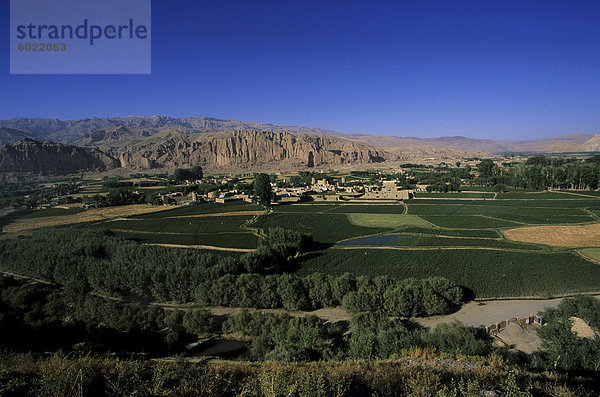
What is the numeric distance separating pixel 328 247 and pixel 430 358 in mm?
19833

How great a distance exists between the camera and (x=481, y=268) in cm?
2338

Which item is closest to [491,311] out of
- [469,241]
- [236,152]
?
[469,241]

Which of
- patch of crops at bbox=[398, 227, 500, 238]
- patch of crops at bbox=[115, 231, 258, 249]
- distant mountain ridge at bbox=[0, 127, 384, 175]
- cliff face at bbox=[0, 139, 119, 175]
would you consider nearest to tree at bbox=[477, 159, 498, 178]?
patch of crops at bbox=[398, 227, 500, 238]

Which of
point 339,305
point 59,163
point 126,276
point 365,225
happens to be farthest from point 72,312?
point 59,163

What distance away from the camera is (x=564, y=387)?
7727 millimetres

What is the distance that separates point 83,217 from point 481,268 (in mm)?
50146

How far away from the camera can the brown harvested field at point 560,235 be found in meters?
28.4

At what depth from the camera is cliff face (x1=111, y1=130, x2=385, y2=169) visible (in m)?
129

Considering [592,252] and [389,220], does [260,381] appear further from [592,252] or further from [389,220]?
[389,220]

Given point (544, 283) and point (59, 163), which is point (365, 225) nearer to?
point (544, 283)

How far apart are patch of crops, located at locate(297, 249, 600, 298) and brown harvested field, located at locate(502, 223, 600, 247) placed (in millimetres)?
3654

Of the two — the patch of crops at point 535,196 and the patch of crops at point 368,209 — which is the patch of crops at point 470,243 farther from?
the patch of crops at point 535,196

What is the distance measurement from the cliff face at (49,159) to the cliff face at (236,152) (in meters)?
11.2

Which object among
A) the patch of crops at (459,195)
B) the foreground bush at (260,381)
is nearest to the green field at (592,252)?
the foreground bush at (260,381)
